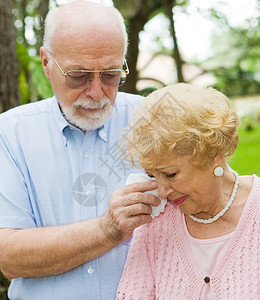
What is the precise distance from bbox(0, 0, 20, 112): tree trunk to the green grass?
499 cm

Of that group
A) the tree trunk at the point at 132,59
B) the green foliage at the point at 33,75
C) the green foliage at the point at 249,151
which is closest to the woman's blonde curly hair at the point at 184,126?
the green foliage at the point at 33,75

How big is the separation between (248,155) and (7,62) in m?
10.0

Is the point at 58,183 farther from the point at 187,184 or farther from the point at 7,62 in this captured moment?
the point at 7,62

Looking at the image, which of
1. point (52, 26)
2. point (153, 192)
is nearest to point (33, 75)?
point (52, 26)

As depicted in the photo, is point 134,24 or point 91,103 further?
point 134,24

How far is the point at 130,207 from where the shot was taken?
80.7 inches

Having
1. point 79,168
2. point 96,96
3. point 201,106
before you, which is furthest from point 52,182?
point 201,106

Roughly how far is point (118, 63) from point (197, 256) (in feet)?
3.55

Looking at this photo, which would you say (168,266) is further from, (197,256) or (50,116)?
Answer: (50,116)

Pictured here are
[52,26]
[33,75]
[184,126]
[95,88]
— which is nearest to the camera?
[184,126]

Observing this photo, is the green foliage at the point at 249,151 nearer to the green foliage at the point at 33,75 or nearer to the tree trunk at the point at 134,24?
the tree trunk at the point at 134,24

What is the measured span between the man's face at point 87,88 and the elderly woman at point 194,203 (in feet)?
0.96

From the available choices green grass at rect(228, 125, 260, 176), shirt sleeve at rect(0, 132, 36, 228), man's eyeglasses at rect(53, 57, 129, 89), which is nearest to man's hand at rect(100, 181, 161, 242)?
shirt sleeve at rect(0, 132, 36, 228)

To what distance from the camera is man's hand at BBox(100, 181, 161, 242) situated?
6.74ft
